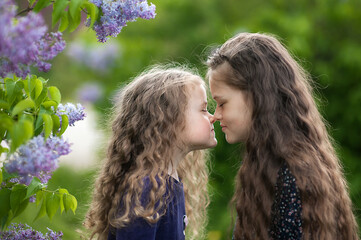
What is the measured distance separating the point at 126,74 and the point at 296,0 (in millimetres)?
1964

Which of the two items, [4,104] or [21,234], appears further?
[21,234]

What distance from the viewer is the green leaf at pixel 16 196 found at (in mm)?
1877

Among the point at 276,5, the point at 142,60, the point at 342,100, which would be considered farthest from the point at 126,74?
the point at 342,100

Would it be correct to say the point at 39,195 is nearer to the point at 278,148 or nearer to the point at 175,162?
the point at 175,162

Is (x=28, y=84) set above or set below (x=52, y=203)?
above

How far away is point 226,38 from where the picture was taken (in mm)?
5062

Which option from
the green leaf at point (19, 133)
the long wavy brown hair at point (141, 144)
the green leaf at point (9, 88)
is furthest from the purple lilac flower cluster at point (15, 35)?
the long wavy brown hair at point (141, 144)

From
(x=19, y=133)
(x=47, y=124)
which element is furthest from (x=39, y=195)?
(x=19, y=133)

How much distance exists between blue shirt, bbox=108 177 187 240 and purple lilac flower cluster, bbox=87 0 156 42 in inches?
31.2

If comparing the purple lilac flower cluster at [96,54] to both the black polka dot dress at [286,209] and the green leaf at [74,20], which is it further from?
the green leaf at [74,20]

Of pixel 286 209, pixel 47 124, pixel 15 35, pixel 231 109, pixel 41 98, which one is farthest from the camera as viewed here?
pixel 231 109

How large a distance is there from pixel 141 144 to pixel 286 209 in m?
0.80

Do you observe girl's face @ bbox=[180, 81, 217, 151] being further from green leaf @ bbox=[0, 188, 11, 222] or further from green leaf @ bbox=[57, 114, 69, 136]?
green leaf @ bbox=[0, 188, 11, 222]

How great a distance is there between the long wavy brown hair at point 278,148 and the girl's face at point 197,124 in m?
0.18
